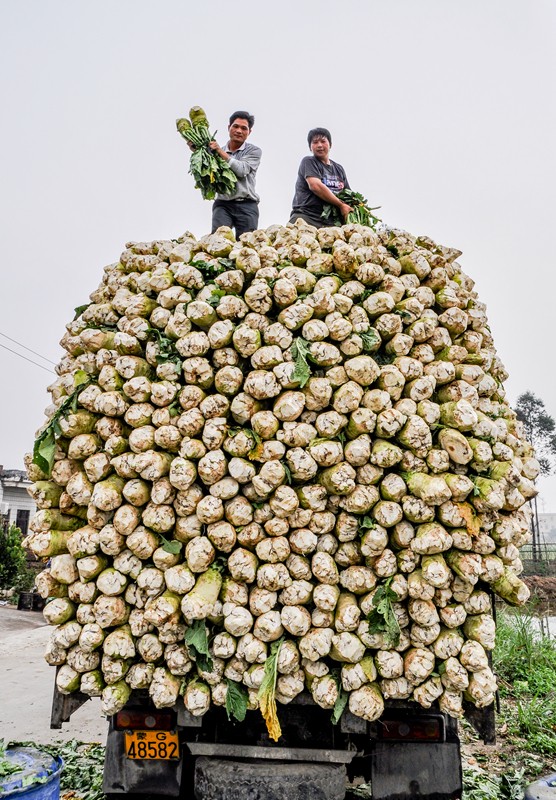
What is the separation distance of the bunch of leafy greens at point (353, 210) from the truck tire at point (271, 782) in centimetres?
326

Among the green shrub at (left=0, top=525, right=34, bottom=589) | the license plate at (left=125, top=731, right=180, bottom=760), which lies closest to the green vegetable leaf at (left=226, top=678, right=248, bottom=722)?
the license plate at (left=125, top=731, right=180, bottom=760)

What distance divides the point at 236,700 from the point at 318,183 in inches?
139

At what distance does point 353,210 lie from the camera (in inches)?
168

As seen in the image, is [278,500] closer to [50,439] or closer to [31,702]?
[50,439]

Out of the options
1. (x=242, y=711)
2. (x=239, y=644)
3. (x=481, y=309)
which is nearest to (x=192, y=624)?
(x=239, y=644)

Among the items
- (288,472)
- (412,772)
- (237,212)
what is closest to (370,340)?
(288,472)

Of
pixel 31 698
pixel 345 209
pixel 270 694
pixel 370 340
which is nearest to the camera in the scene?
pixel 270 694

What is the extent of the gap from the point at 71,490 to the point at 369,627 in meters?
1.41

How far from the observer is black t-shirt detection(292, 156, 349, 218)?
4.62m

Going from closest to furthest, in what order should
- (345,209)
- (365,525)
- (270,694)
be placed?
1. (270,694)
2. (365,525)
3. (345,209)

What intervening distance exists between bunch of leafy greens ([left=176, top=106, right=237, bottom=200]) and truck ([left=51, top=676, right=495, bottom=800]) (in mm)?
3349

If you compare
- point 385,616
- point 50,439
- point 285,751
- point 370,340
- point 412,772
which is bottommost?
point 412,772

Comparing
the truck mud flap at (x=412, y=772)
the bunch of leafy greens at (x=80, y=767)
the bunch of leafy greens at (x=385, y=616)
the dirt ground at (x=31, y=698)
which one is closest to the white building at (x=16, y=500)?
the dirt ground at (x=31, y=698)

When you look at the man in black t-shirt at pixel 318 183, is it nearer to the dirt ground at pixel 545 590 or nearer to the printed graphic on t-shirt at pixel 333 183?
the printed graphic on t-shirt at pixel 333 183
